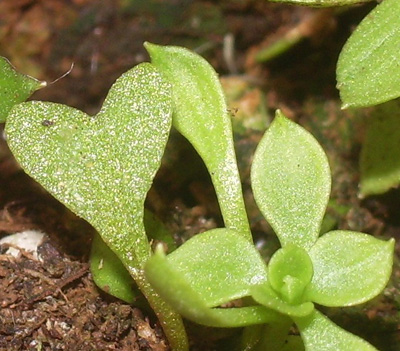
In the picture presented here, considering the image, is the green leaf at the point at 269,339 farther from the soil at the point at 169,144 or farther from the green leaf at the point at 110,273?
the green leaf at the point at 110,273

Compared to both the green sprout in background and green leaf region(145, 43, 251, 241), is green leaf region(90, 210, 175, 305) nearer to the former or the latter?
the green sprout in background

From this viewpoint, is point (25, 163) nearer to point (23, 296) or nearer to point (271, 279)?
point (23, 296)

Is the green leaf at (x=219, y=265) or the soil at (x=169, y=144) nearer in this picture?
the green leaf at (x=219, y=265)

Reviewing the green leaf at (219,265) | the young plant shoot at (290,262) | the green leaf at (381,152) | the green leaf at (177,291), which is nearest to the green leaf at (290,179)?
the young plant shoot at (290,262)

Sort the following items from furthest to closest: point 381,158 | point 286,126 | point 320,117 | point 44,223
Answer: point 320,117
point 381,158
point 44,223
point 286,126

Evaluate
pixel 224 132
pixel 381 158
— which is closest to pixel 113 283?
pixel 224 132
